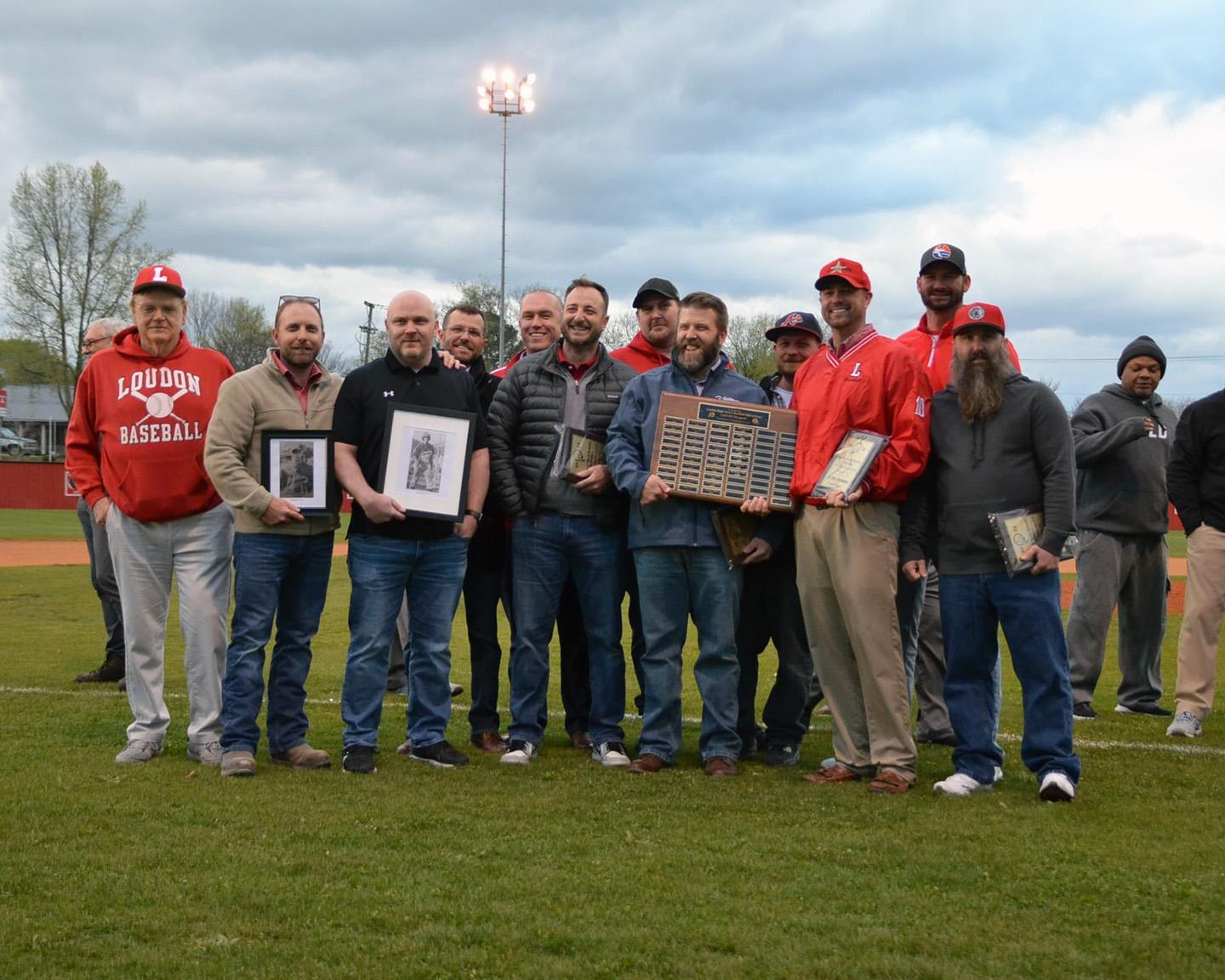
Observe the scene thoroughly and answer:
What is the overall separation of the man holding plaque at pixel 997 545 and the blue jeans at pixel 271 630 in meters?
3.00

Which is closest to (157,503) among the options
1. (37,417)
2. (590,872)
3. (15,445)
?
(590,872)

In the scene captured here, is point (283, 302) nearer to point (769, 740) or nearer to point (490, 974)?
point (769, 740)

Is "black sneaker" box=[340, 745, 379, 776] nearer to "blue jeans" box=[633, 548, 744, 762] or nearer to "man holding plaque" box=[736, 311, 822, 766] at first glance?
"blue jeans" box=[633, 548, 744, 762]

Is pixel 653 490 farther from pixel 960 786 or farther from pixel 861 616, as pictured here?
pixel 960 786

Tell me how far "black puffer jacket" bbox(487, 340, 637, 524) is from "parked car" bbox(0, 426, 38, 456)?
232ft

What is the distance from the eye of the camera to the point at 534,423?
6.64m

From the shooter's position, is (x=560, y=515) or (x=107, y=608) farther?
(x=107, y=608)

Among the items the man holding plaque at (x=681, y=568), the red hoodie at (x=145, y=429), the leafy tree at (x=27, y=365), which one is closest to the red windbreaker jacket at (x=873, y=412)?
the man holding plaque at (x=681, y=568)

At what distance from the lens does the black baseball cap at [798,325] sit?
7.23 m

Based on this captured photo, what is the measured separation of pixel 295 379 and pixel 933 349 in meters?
3.36

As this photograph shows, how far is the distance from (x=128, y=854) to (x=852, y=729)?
3.32 metres

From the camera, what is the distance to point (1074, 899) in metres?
4.19

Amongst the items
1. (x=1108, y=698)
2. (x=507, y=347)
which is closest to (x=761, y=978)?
(x=1108, y=698)

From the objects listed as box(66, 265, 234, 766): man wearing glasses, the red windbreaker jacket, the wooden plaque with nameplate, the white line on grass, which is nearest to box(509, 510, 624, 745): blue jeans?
the wooden plaque with nameplate
